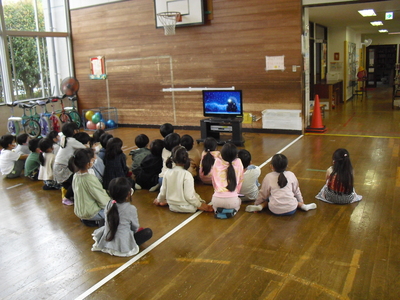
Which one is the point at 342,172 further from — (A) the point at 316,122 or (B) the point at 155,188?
(A) the point at 316,122

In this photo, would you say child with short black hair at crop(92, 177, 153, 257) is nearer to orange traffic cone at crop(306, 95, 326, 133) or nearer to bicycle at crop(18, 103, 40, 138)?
orange traffic cone at crop(306, 95, 326, 133)

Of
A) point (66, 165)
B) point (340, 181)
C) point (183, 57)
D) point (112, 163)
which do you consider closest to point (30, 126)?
point (183, 57)

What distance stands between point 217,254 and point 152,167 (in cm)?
204

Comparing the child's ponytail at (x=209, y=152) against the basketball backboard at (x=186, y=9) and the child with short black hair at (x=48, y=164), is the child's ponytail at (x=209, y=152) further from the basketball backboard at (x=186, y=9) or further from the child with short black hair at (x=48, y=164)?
the basketball backboard at (x=186, y=9)

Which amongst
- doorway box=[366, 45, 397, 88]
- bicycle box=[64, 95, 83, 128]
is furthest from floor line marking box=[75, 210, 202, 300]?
doorway box=[366, 45, 397, 88]

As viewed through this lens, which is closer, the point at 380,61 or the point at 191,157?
the point at 191,157

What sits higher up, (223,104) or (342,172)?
(223,104)

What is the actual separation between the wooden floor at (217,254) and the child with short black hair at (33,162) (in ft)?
2.21

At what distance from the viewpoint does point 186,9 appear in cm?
863

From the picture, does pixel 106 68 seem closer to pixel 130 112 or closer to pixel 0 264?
pixel 130 112

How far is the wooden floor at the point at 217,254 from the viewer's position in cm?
282

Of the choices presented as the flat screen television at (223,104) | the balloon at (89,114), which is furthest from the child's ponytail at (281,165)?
the balloon at (89,114)

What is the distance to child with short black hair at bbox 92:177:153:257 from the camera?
10.7ft

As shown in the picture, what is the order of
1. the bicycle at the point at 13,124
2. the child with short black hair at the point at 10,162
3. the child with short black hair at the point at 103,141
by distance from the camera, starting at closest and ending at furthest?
the child with short black hair at the point at 103,141 < the child with short black hair at the point at 10,162 < the bicycle at the point at 13,124
